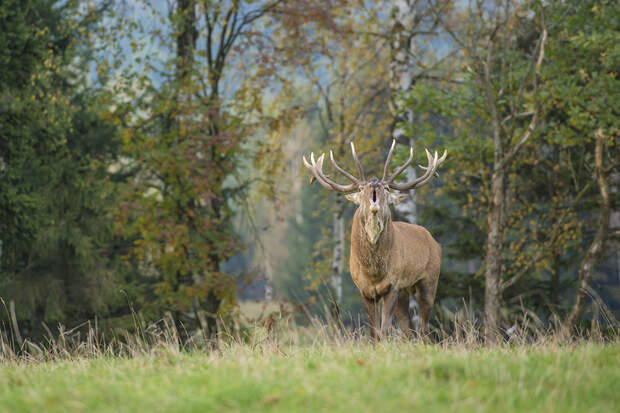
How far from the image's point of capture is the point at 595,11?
11.6m

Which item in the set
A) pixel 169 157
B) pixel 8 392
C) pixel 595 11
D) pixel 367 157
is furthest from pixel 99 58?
pixel 8 392

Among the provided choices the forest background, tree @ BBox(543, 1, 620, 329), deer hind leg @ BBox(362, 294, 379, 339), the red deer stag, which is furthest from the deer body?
tree @ BBox(543, 1, 620, 329)

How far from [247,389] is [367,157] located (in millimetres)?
14513

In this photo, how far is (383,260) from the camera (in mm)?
7184

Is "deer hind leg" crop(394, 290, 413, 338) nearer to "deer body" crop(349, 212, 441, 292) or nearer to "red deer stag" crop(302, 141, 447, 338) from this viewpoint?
"red deer stag" crop(302, 141, 447, 338)

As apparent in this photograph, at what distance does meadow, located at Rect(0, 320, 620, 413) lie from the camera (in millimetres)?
3666

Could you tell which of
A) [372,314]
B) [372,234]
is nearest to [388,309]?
[372,314]

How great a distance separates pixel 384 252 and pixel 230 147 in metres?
6.81

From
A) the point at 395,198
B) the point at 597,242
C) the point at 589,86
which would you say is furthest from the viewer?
the point at 597,242

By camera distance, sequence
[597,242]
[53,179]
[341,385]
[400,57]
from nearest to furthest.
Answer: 1. [341,385]
2. [597,242]
3. [400,57]
4. [53,179]

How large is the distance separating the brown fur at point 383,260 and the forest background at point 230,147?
3.84 metres

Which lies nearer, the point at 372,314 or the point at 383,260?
the point at 383,260

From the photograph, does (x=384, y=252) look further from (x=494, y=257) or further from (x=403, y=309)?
(x=494, y=257)

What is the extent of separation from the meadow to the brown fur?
2011 millimetres
